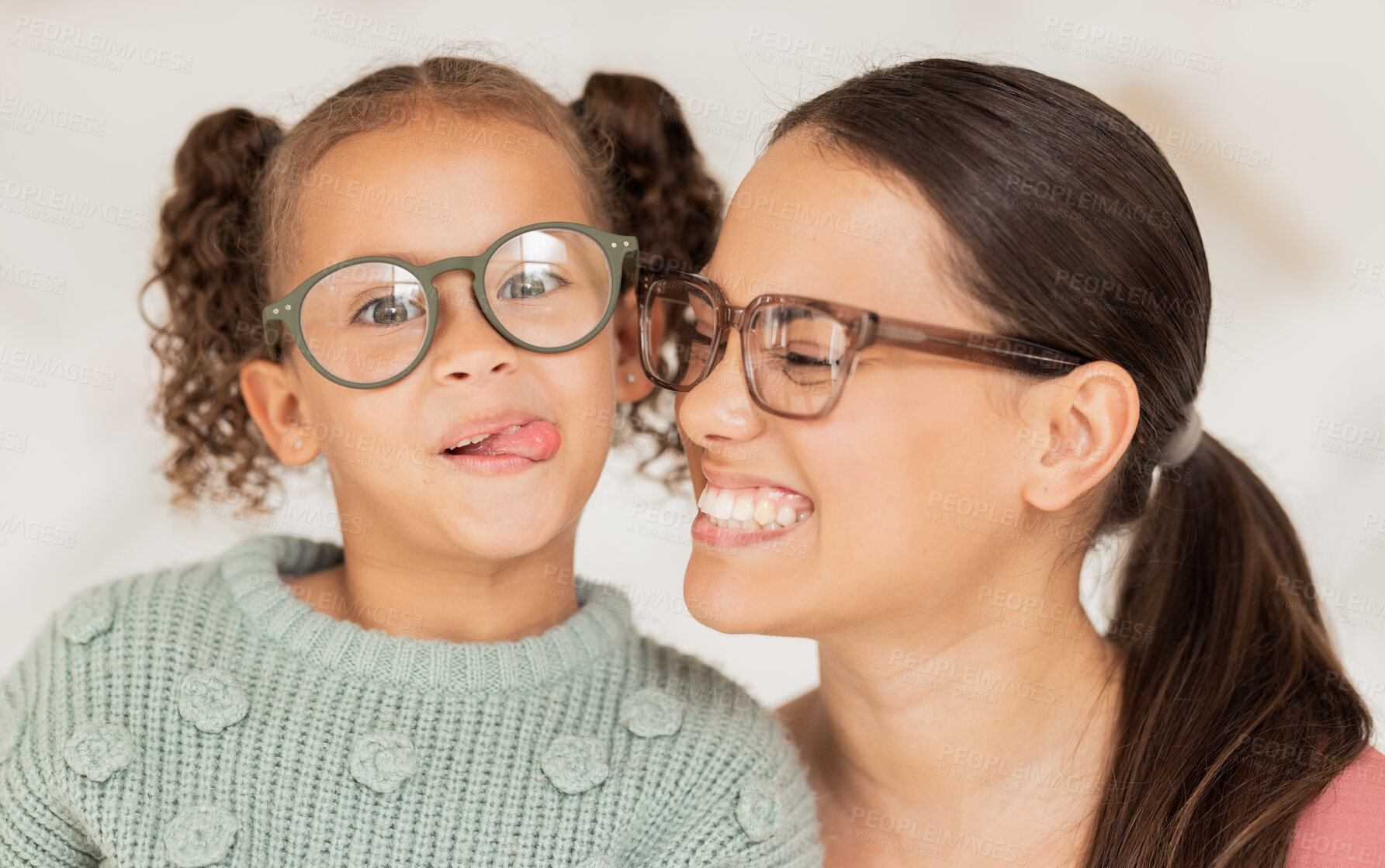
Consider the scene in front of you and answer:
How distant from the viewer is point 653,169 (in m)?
2.89

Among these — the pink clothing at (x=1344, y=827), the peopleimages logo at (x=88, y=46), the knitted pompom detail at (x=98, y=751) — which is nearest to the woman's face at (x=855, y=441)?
Answer: the pink clothing at (x=1344, y=827)

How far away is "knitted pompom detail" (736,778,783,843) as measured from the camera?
220cm

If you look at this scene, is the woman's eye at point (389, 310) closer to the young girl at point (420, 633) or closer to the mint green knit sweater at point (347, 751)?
the young girl at point (420, 633)

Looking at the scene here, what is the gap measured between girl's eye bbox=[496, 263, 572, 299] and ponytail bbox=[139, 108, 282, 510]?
2.31 feet

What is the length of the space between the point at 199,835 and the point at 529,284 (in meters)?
1.05

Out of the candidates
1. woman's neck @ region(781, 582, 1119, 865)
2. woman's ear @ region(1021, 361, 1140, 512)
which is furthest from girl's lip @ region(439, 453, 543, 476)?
woman's ear @ region(1021, 361, 1140, 512)

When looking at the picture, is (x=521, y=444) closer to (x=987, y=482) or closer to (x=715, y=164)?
(x=987, y=482)

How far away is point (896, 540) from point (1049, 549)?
384 millimetres

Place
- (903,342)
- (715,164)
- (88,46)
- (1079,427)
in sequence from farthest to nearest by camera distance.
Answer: (715,164) < (88,46) < (1079,427) < (903,342)

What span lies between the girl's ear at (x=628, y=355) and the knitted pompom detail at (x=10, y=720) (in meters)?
1.22

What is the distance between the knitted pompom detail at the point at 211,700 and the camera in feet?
7.27

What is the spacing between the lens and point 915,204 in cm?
213

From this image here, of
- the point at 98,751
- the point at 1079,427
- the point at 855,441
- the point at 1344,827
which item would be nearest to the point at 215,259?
the point at 98,751

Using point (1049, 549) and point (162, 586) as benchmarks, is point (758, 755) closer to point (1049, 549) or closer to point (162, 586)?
point (1049, 549)
